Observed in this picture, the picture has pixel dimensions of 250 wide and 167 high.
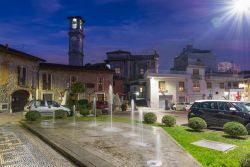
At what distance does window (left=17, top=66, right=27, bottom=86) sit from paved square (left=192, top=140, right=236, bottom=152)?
26995 mm

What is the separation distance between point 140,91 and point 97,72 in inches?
448

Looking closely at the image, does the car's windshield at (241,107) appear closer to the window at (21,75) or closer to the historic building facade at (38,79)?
the historic building facade at (38,79)

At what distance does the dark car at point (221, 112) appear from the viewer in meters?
13.0

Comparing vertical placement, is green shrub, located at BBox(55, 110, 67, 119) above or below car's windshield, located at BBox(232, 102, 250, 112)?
below

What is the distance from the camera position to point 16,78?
31.0 meters

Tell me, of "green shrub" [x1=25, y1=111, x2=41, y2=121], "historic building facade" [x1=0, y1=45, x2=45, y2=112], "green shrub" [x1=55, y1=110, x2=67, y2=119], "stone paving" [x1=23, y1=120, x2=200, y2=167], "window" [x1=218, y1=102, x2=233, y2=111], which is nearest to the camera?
"stone paving" [x1=23, y1=120, x2=200, y2=167]

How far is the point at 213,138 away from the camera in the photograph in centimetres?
1091

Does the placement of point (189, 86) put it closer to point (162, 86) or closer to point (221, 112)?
point (162, 86)

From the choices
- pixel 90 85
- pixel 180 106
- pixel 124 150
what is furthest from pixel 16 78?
pixel 124 150

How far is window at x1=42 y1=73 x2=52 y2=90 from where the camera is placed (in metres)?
37.1

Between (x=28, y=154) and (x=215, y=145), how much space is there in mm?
6792

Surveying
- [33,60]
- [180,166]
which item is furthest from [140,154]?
[33,60]

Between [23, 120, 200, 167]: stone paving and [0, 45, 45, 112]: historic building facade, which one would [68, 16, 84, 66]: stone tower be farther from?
[23, 120, 200, 167]: stone paving

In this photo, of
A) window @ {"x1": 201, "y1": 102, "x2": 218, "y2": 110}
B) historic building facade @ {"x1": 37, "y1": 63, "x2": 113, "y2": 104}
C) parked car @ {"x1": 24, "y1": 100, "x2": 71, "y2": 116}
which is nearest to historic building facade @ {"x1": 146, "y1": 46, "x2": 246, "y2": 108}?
historic building facade @ {"x1": 37, "y1": 63, "x2": 113, "y2": 104}
